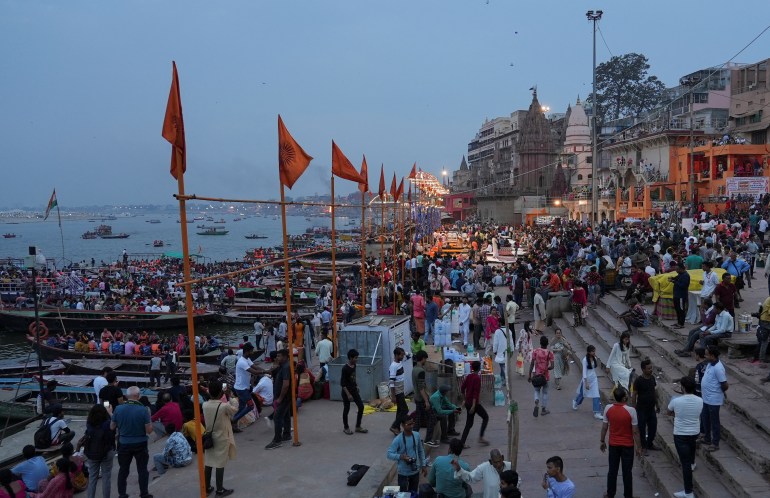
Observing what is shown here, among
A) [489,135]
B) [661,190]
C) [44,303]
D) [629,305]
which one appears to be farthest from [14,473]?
[489,135]

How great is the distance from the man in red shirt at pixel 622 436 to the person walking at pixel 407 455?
7.17 ft

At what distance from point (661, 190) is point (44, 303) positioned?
38.9 m

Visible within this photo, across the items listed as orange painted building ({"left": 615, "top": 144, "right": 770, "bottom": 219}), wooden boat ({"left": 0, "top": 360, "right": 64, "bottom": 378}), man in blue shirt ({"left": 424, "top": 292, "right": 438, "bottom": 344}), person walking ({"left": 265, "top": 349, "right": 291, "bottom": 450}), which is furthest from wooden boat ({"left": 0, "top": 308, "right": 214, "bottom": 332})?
orange painted building ({"left": 615, "top": 144, "right": 770, "bottom": 219})

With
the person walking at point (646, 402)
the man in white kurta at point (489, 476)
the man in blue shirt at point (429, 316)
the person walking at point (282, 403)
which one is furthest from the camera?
the man in blue shirt at point (429, 316)

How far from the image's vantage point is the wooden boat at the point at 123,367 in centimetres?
1936

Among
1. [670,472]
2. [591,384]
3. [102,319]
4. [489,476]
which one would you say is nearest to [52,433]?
[489,476]

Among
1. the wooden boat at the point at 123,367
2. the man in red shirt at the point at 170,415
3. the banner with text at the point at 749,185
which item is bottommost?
the wooden boat at the point at 123,367

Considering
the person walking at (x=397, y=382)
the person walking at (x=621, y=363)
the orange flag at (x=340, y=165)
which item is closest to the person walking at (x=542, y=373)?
the person walking at (x=621, y=363)

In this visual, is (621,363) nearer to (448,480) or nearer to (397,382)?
(397,382)

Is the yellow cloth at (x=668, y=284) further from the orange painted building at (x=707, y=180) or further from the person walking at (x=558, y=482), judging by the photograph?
the orange painted building at (x=707, y=180)

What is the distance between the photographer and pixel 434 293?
20062 millimetres

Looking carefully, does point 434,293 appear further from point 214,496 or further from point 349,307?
point 214,496

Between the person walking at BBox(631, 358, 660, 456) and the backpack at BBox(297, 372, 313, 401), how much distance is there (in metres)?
5.83

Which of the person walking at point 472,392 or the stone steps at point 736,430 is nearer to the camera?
the stone steps at point 736,430
